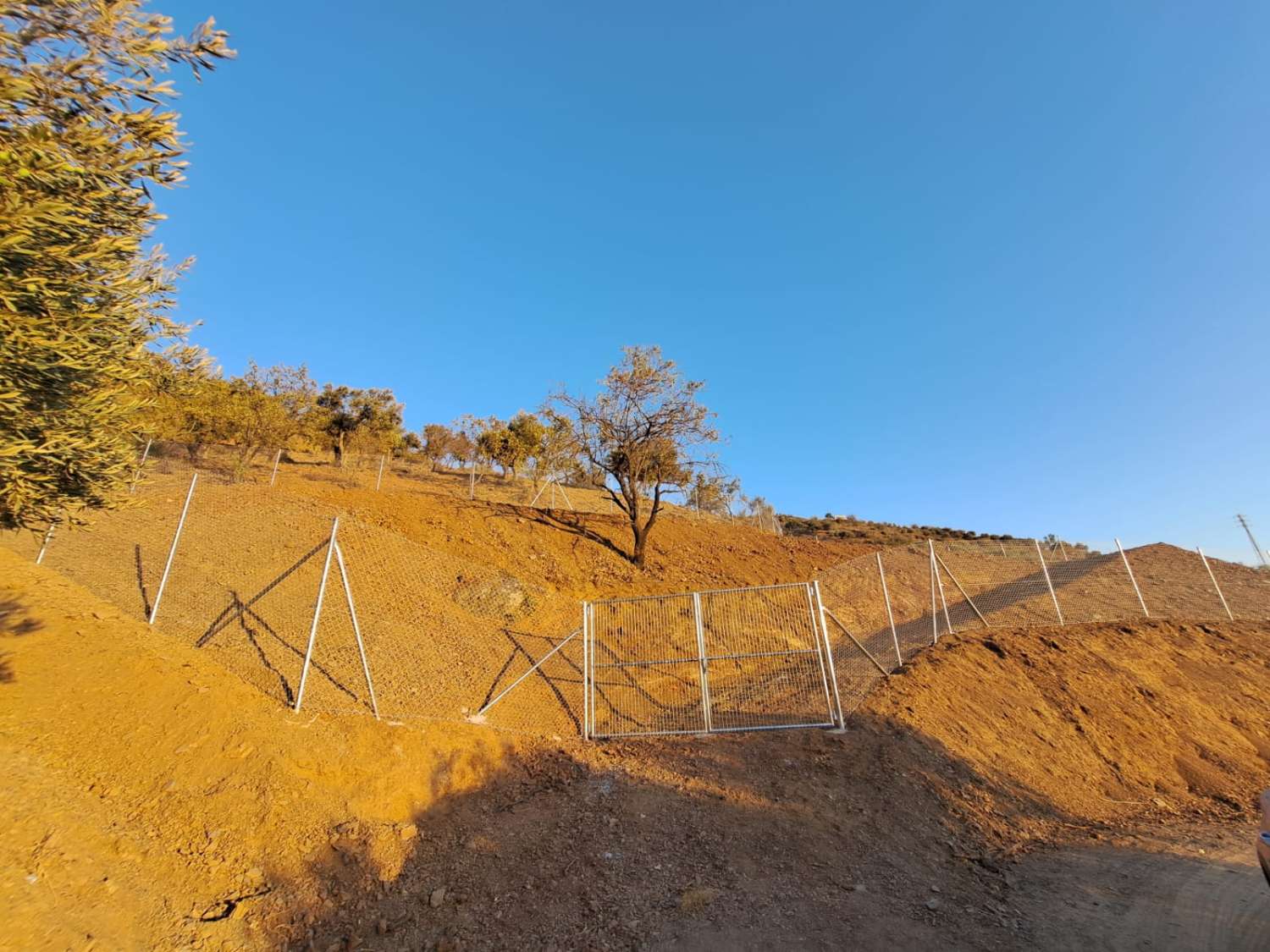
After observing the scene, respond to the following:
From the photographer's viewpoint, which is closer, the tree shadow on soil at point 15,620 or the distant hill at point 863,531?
the tree shadow on soil at point 15,620

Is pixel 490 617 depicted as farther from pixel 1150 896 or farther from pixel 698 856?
pixel 1150 896

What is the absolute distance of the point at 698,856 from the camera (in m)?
6.41

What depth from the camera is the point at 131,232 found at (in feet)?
17.9

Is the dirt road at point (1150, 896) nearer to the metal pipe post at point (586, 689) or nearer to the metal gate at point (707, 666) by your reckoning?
the metal gate at point (707, 666)

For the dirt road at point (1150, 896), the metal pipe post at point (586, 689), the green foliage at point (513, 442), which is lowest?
Result: the dirt road at point (1150, 896)

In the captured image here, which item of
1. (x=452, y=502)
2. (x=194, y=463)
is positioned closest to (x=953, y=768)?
(x=452, y=502)

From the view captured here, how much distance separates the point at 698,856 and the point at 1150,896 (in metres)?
4.80

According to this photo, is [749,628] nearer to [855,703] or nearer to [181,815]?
[855,703]

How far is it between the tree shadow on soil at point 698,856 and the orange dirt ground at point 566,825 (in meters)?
0.03

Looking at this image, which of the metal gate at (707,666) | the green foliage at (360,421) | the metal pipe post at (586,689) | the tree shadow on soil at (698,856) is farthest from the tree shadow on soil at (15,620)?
the green foliage at (360,421)

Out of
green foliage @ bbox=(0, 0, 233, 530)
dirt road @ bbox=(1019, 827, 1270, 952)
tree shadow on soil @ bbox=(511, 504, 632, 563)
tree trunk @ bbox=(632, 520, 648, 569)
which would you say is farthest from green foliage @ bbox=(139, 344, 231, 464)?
dirt road @ bbox=(1019, 827, 1270, 952)

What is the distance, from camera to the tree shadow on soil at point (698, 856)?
5.23m

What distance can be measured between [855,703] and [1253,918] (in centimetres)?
492

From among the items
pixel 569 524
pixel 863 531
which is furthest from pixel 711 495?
pixel 863 531
